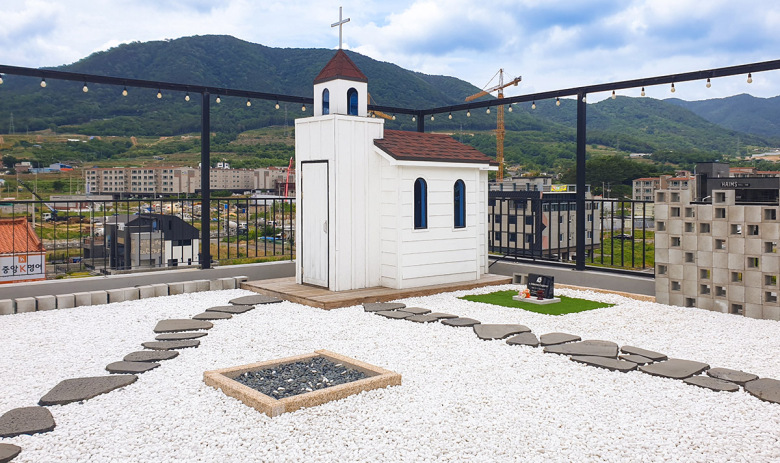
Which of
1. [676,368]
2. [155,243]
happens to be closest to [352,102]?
[155,243]

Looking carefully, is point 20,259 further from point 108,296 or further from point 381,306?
point 381,306

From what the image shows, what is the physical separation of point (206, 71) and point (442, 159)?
3978 centimetres

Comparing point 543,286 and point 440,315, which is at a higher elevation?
point 543,286

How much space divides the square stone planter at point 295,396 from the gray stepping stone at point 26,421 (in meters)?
1.10

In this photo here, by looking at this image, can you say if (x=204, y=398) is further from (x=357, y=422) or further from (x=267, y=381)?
(x=357, y=422)

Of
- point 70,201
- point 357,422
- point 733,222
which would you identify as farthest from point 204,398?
point 733,222

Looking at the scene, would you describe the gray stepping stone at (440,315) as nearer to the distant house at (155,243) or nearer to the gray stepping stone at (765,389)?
the gray stepping stone at (765,389)

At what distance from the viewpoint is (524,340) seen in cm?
561

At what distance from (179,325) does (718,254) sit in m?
6.50

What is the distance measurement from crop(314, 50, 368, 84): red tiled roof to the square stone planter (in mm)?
4718

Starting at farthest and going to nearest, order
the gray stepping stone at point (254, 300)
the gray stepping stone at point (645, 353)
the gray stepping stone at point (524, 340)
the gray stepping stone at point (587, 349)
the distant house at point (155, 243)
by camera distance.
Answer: the distant house at point (155, 243), the gray stepping stone at point (254, 300), the gray stepping stone at point (524, 340), the gray stepping stone at point (587, 349), the gray stepping stone at point (645, 353)

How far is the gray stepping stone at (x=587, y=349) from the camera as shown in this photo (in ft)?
16.9

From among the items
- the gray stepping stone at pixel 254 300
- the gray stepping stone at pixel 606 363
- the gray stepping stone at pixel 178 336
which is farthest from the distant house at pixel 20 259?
the gray stepping stone at pixel 606 363

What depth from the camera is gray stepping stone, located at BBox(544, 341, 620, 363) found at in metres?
5.16
